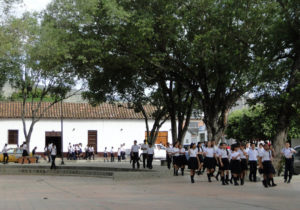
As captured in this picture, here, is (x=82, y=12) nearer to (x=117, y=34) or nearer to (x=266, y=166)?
(x=117, y=34)

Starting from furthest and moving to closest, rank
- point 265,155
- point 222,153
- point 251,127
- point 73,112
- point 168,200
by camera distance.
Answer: point 73,112
point 251,127
point 222,153
point 265,155
point 168,200

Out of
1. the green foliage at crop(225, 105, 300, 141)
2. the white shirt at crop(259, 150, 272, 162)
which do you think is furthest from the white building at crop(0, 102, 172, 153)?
the white shirt at crop(259, 150, 272, 162)

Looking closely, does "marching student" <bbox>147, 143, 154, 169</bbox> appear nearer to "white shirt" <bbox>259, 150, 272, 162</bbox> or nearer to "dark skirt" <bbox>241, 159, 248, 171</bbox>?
"dark skirt" <bbox>241, 159, 248, 171</bbox>

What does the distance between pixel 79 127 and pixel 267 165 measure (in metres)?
38.5

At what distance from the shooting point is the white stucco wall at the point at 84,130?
52.2m

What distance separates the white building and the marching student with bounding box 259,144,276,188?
34.7m

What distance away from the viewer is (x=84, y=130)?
53.9 meters

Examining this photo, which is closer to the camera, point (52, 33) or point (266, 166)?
point (266, 166)

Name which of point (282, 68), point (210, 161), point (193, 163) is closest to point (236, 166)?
point (210, 161)

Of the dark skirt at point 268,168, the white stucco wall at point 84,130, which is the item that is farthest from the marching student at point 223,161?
the white stucco wall at point 84,130

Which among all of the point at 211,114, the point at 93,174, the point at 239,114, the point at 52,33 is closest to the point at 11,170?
the point at 93,174

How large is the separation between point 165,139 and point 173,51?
32.6 metres

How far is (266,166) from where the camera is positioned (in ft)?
56.1

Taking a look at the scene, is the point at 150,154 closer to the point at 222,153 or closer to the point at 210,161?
the point at 210,161
